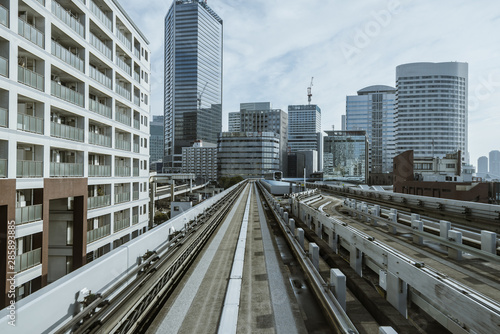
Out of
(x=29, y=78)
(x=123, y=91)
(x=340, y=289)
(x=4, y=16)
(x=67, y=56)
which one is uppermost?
(x=123, y=91)

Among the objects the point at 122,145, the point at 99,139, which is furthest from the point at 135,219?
the point at 99,139

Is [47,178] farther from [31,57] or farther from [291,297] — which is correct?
[291,297]

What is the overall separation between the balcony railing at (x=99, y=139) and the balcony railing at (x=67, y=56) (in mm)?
5047

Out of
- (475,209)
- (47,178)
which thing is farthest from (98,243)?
(475,209)

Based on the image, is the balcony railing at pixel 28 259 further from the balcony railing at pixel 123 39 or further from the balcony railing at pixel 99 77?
the balcony railing at pixel 123 39

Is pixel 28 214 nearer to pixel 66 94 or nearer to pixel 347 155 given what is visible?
pixel 66 94

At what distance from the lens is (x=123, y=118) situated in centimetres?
2759

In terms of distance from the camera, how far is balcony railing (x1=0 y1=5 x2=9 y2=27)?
12.9 metres

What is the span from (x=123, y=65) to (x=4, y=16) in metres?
15.1

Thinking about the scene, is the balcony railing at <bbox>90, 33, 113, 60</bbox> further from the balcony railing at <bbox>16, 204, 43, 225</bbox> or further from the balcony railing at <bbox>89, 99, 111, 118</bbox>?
the balcony railing at <bbox>16, 204, 43, 225</bbox>

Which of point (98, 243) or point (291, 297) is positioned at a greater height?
point (291, 297)

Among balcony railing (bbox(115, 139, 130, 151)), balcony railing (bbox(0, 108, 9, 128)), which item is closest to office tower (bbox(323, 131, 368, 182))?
balcony railing (bbox(115, 139, 130, 151))

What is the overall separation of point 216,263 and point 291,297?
3.24 meters

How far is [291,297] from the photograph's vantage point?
6.41m
